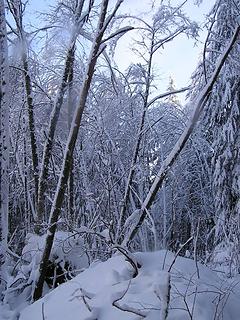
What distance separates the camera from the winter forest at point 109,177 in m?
3.49

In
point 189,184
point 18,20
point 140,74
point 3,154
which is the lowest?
point 189,184

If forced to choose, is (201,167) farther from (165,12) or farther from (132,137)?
(165,12)

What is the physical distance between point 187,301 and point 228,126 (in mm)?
8530

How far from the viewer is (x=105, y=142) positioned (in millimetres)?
11672

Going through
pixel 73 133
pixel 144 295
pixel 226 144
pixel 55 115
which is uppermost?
pixel 55 115

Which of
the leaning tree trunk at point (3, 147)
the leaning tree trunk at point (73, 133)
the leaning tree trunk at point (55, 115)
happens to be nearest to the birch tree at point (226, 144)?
the leaning tree trunk at point (55, 115)

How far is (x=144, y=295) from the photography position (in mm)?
3289

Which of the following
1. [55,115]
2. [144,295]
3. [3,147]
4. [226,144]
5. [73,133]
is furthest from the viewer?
[226,144]

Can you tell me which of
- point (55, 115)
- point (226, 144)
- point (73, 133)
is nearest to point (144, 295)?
point (73, 133)

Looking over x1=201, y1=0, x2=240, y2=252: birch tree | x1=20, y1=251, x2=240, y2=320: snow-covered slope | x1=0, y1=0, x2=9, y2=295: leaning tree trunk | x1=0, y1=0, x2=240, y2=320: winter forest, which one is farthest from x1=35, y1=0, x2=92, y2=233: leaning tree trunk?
x1=20, y1=251, x2=240, y2=320: snow-covered slope

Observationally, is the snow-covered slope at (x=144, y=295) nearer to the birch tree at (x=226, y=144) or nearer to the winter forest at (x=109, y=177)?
the winter forest at (x=109, y=177)

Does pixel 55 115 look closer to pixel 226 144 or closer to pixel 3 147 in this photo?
pixel 3 147

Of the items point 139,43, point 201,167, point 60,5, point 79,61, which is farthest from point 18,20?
point 201,167

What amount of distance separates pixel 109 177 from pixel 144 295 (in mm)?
6288
